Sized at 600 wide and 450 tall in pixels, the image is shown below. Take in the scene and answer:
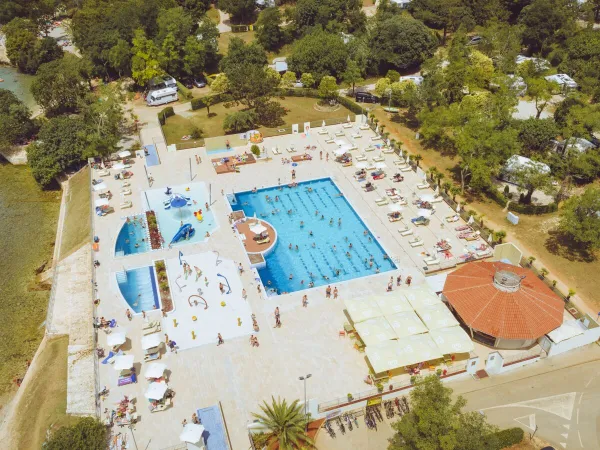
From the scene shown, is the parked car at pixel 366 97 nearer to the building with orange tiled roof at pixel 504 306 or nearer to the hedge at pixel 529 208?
the hedge at pixel 529 208

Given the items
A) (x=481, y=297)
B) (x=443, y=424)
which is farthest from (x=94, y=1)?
(x=443, y=424)

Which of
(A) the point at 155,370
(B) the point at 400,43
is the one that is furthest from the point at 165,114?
(A) the point at 155,370

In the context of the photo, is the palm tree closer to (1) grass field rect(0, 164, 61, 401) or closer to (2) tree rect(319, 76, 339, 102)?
(1) grass field rect(0, 164, 61, 401)

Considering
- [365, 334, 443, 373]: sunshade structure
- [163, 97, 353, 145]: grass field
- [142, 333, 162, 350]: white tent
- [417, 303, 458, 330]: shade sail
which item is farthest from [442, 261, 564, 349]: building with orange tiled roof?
[163, 97, 353, 145]: grass field

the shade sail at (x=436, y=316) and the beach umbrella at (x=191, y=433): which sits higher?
the beach umbrella at (x=191, y=433)

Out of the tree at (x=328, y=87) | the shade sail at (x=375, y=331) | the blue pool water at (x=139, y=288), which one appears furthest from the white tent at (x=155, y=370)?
the tree at (x=328, y=87)

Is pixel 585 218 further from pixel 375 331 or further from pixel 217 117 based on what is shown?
pixel 217 117
